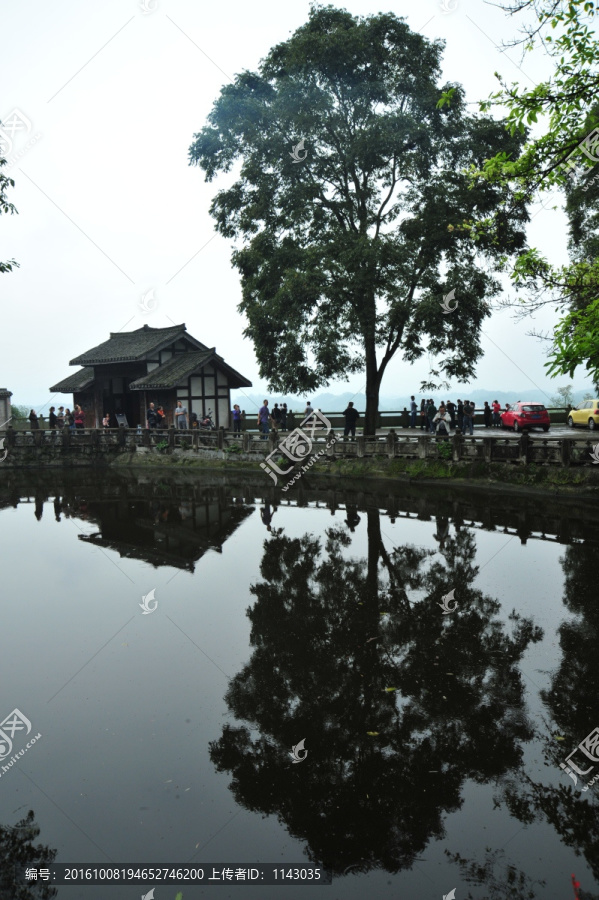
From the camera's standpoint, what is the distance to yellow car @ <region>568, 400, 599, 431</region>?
103ft

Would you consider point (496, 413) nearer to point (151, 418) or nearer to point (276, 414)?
point (276, 414)

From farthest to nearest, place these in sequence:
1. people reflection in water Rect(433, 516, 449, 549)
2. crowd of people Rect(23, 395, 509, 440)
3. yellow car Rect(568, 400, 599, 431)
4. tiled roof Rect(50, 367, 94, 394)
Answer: tiled roof Rect(50, 367, 94, 394)
yellow car Rect(568, 400, 599, 431)
crowd of people Rect(23, 395, 509, 440)
people reflection in water Rect(433, 516, 449, 549)

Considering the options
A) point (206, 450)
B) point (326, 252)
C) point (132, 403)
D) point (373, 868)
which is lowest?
point (373, 868)

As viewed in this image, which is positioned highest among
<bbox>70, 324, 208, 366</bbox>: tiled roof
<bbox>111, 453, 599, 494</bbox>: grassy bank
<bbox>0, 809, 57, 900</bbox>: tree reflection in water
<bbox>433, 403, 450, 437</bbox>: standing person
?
<bbox>70, 324, 208, 366</bbox>: tiled roof

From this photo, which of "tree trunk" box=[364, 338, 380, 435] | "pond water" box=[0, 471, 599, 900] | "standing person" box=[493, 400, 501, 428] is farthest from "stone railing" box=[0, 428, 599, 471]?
"pond water" box=[0, 471, 599, 900]

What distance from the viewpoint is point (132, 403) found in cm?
3675

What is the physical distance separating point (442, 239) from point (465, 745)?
72.6 feet

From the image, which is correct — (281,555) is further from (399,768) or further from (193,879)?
(193,879)

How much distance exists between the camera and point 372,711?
703 cm

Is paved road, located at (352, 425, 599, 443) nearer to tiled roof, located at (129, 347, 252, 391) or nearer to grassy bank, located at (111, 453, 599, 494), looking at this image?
grassy bank, located at (111, 453, 599, 494)

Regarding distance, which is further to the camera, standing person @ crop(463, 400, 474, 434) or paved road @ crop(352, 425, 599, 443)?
standing person @ crop(463, 400, 474, 434)

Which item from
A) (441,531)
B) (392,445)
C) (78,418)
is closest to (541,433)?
(392,445)

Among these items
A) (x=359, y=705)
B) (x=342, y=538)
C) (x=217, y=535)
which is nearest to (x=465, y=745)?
(x=359, y=705)

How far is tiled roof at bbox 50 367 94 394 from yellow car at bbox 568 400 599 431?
24.7 meters
